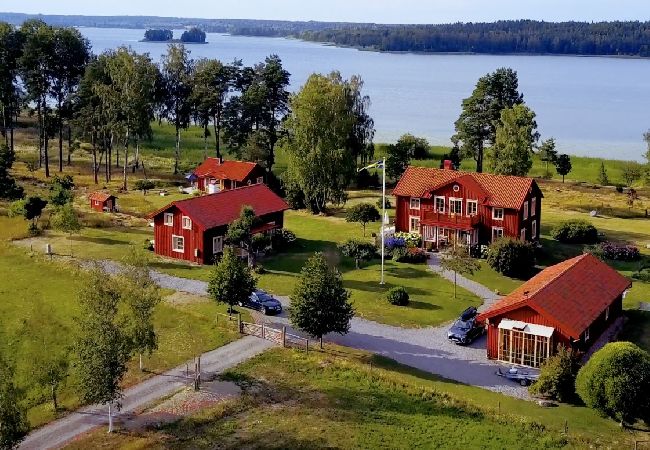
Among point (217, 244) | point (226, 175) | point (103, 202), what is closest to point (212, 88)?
point (226, 175)

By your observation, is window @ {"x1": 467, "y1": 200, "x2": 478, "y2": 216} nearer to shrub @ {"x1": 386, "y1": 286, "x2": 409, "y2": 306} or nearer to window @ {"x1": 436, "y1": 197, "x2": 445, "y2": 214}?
window @ {"x1": 436, "y1": 197, "x2": 445, "y2": 214}

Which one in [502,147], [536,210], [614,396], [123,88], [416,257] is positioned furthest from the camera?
[123,88]

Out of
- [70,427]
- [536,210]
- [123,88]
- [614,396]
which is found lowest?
[70,427]

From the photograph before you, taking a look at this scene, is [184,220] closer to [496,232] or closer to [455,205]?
[455,205]

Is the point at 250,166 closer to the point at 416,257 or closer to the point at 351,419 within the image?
the point at 416,257

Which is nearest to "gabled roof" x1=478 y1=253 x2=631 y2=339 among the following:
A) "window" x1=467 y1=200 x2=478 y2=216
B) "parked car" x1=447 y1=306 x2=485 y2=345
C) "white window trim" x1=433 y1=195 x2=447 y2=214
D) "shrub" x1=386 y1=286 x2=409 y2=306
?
"parked car" x1=447 y1=306 x2=485 y2=345

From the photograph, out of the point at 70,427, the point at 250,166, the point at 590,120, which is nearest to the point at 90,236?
the point at 250,166

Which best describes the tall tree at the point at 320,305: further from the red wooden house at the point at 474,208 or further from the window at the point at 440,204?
the window at the point at 440,204
